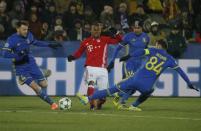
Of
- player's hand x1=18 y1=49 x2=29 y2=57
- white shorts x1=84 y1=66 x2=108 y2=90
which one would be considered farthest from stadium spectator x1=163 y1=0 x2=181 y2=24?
player's hand x1=18 y1=49 x2=29 y2=57

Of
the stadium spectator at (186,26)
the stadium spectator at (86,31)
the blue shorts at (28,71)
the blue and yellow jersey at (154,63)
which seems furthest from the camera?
the stadium spectator at (186,26)

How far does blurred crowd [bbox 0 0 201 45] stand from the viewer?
2302 cm

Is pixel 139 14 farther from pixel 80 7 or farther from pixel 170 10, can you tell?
pixel 80 7

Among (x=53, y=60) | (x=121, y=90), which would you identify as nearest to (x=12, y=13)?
(x=53, y=60)

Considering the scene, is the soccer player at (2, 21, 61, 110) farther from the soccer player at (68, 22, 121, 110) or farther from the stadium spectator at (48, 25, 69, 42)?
the stadium spectator at (48, 25, 69, 42)

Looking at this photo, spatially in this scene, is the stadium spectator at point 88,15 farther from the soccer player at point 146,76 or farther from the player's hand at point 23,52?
the soccer player at point 146,76

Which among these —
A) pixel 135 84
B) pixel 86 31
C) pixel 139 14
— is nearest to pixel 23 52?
A: pixel 135 84

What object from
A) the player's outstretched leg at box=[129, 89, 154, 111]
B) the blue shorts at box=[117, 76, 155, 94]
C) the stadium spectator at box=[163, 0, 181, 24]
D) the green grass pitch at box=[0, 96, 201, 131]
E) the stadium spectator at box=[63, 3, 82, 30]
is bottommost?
the green grass pitch at box=[0, 96, 201, 131]

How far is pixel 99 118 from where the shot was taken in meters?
14.8

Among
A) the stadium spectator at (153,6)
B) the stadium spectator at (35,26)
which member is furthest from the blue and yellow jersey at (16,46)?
the stadium spectator at (153,6)

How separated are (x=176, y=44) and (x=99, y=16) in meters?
3.68

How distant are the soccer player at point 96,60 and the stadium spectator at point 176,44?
498cm

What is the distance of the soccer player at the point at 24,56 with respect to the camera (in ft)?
55.5

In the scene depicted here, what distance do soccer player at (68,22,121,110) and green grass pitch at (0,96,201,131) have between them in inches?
24.0
